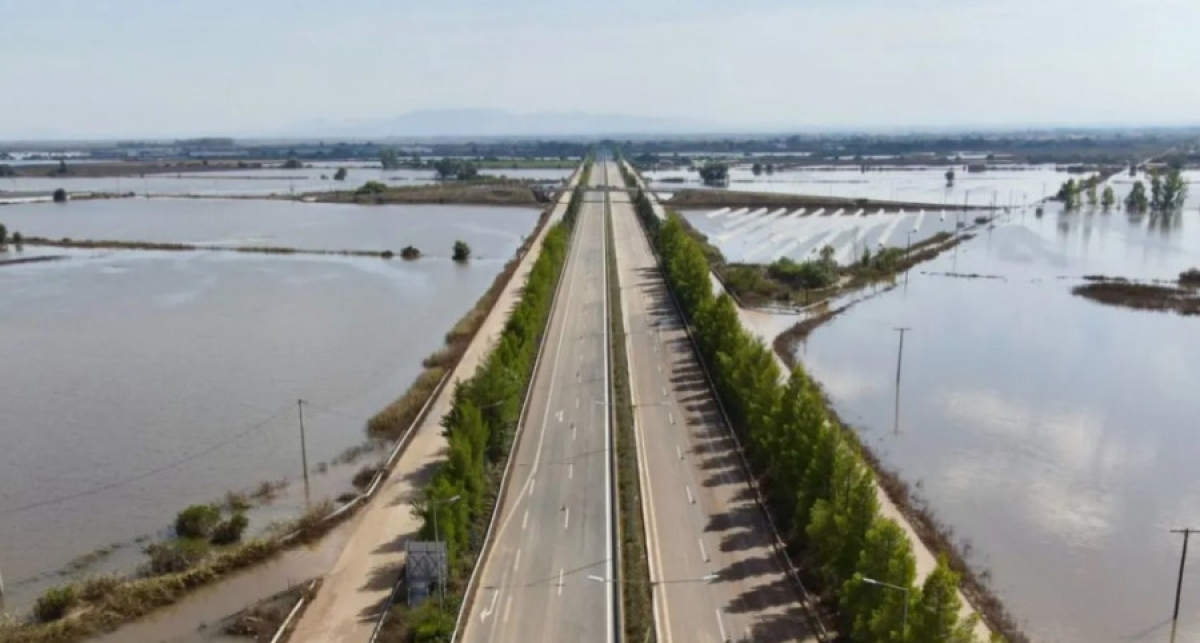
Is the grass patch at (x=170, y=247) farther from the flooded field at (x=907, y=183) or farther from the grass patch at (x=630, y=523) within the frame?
the flooded field at (x=907, y=183)

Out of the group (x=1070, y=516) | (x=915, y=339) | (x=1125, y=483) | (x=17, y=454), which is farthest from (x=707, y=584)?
(x=915, y=339)

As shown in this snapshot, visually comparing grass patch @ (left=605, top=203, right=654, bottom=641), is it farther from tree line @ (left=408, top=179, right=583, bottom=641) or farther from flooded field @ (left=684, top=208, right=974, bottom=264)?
flooded field @ (left=684, top=208, right=974, bottom=264)

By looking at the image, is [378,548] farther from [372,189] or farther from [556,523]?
[372,189]

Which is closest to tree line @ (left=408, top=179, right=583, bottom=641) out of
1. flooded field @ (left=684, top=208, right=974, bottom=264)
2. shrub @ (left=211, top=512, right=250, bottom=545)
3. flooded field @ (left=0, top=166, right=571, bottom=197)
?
shrub @ (left=211, top=512, right=250, bottom=545)

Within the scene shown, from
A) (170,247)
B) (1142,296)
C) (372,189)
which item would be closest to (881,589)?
(1142,296)

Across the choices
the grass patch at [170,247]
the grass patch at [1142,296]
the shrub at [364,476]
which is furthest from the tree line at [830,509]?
the grass patch at [170,247]

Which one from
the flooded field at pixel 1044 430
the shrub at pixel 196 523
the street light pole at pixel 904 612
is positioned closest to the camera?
the street light pole at pixel 904 612

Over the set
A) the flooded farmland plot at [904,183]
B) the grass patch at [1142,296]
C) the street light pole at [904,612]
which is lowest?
the grass patch at [1142,296]
